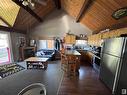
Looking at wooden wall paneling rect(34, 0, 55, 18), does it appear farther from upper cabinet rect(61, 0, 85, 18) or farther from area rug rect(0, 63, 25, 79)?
area rug rect(0, 63, 25, 79)

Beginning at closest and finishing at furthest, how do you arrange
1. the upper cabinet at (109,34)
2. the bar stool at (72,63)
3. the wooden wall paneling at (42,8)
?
1. the upper cabinet at (109,34)
2. the bar stool at (72,63)
3. the wooden wall paneling at (42,8)

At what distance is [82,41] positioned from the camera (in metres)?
8.73

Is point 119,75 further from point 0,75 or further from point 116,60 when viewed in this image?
point 0,75

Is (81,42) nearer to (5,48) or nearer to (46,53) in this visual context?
(46,53)

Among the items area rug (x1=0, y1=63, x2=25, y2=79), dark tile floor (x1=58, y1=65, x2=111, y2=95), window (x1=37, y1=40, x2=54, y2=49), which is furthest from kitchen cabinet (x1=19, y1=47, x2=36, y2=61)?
dark tile floor (x1=58, y1=65, x2=111, y2=95)

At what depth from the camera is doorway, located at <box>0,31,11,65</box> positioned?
6.39 meters

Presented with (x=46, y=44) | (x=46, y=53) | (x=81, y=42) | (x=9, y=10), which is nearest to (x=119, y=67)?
(x=9, y=10)

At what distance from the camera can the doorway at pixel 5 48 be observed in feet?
21.0

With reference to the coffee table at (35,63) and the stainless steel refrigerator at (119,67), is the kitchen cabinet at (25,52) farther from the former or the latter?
the stainless steel refrigerator at (119,67)

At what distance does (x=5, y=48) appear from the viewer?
21.6ft

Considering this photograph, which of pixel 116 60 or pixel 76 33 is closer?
pixel 116 60

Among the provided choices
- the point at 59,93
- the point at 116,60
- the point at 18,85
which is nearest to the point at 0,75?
the point at 18,85

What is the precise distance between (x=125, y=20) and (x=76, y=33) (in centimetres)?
513

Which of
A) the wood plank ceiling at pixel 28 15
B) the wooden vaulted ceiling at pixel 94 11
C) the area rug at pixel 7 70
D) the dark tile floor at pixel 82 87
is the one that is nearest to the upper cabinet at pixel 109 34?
the wooden vaulted ceiling at pixel 94 11
